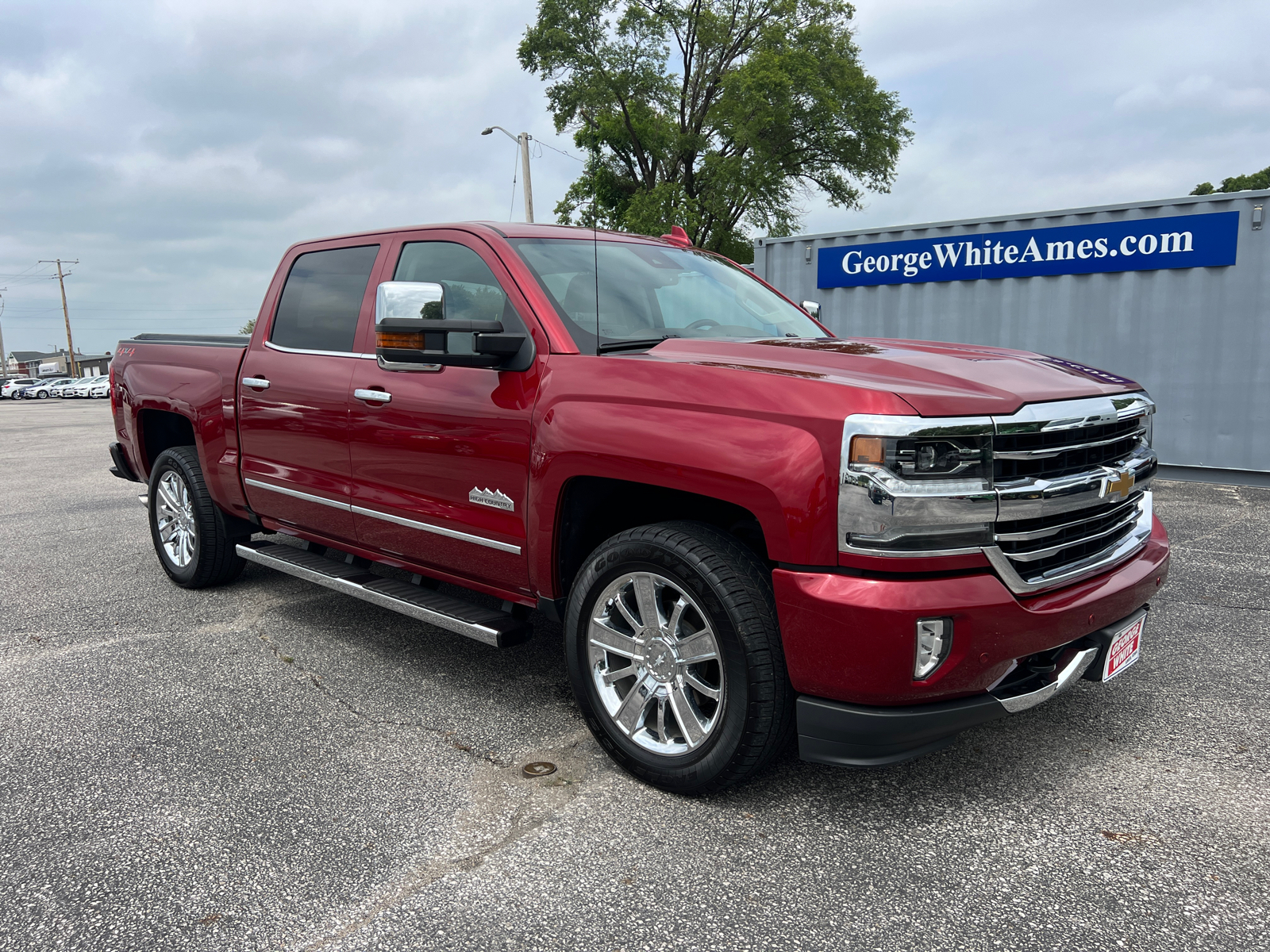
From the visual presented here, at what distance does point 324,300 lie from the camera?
4.37m

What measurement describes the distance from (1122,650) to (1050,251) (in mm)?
8342

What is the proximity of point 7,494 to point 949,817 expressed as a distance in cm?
1060

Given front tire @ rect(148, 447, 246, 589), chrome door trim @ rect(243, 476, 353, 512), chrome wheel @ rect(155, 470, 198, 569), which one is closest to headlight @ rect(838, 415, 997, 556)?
chrome door trim @ rect(243, 476, 353, 512)

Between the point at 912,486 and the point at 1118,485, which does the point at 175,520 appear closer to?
the point at 912,486

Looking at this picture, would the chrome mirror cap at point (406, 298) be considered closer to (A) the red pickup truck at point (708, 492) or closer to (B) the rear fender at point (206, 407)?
(A) the red pickup truck at point (708, 492)

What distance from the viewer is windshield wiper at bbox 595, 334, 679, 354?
127 inches

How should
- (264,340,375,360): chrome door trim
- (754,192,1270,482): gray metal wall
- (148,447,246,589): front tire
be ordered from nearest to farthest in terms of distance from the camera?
(264,340,375,360): chrome door trim < (148,447,246,589): front tire < (754,192,1270,482): gray metal wall

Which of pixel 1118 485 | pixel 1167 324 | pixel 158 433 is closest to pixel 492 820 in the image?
pixel 1118 485

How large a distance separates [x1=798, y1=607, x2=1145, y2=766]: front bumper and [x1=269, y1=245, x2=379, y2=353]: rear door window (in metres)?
2.68

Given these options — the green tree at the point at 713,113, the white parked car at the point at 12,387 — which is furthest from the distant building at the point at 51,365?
the green tree at the point at 713,113

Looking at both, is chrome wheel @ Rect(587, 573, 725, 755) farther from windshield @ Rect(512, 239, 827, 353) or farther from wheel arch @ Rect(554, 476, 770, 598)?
windshield @ Rect(512, 239, 827, 353)

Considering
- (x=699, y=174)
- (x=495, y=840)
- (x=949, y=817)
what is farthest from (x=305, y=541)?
(x=699, y=174)

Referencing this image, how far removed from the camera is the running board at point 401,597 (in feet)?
11.0

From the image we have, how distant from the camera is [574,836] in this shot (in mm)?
2656
